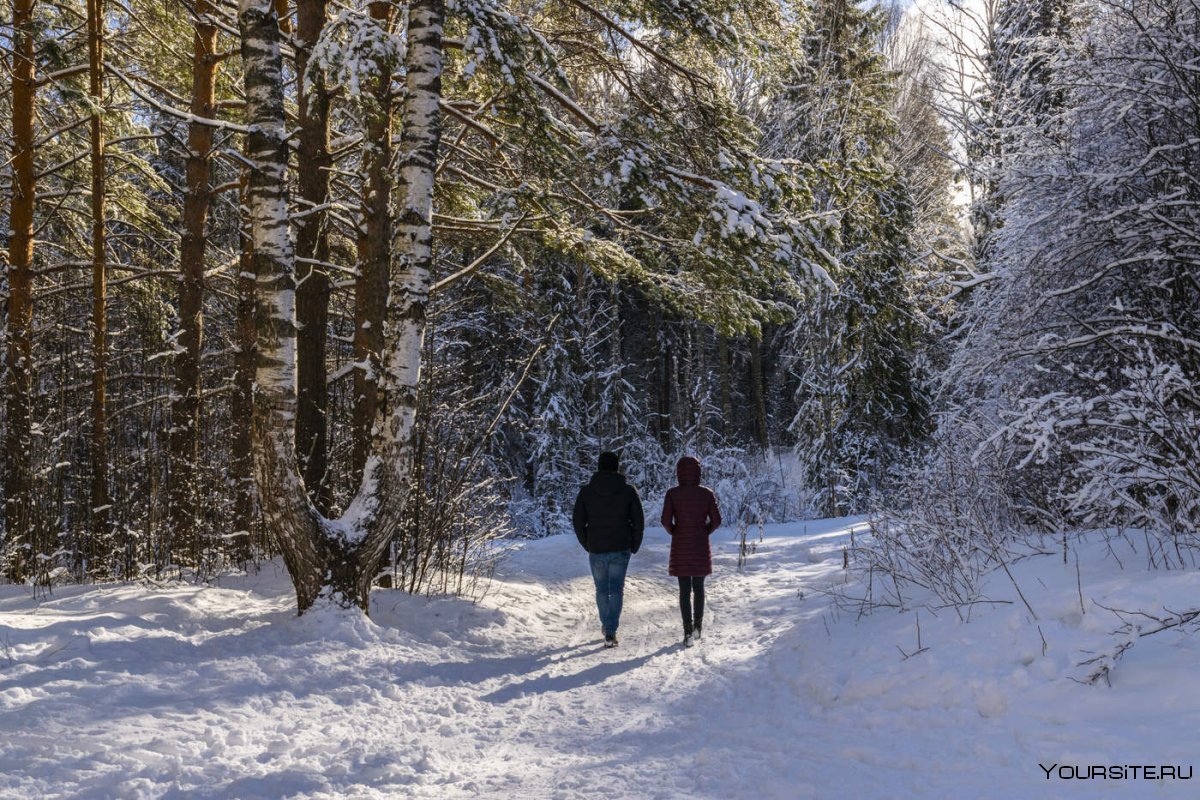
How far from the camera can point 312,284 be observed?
28.0 ft

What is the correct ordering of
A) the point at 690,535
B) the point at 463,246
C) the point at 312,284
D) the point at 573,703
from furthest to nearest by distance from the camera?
1. the point at 463,246
2. the point at 312,284
3. the point at 690,535
4. the point at 573,703

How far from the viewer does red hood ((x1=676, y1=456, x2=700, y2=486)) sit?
7777mm

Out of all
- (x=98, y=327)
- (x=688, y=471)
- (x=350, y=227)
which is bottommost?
(x=688, y=471)

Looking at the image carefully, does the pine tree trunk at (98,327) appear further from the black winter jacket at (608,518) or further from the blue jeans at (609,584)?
A: the blue jeans at (609,584)

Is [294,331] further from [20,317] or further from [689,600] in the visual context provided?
[20,317]

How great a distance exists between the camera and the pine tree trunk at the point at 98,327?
899 cm

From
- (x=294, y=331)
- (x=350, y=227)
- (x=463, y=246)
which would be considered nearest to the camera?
(x=294, y=331)

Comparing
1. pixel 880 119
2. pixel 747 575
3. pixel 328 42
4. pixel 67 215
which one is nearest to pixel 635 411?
pixel 880 119

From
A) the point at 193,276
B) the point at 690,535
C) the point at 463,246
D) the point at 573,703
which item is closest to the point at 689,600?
the point at 690,535

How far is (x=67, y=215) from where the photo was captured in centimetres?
1153

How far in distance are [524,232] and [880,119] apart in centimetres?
1124

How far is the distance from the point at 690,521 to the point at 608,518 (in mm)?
819

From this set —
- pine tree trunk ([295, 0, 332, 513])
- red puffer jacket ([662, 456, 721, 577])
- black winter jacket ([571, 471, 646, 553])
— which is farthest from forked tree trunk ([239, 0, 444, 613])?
red puffer jacket ([662, 456, 721, 577])

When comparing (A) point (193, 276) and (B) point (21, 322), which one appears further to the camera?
(A) point (193, 276)
